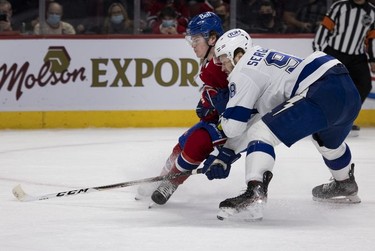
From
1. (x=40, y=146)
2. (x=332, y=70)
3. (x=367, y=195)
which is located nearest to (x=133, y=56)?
(x=40, y=146)

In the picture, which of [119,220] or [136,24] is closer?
[119,220]

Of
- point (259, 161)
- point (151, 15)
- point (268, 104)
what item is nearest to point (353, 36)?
point (151, 15)

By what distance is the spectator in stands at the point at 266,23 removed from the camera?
26.5 ft

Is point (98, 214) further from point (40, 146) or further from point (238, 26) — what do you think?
point (238, 26)

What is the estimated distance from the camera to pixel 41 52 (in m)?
7.77

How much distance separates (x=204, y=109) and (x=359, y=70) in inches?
124

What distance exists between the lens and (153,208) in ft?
14.8

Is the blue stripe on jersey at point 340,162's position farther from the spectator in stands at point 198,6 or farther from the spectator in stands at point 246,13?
the spectator in stands at point 198,6

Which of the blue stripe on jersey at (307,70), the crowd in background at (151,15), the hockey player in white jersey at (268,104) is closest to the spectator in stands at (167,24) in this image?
the crowd in background at (151,15)

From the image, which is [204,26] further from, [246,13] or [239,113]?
[246,13]

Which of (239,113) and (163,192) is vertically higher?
(239,113)

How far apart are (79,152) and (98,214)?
2.21 meters

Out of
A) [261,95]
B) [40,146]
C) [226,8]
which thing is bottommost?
[40,146]

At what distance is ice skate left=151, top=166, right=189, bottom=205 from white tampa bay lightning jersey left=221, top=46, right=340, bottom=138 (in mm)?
502
